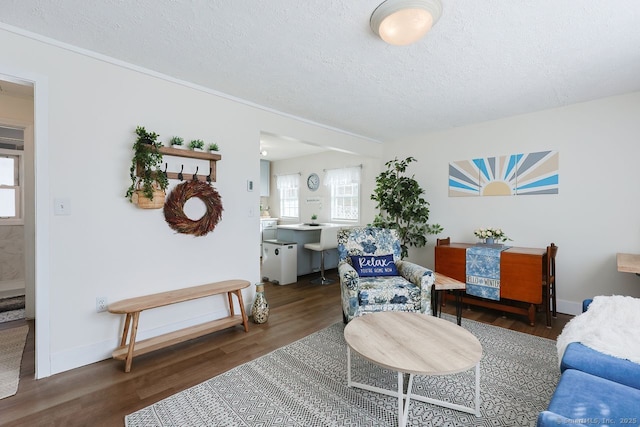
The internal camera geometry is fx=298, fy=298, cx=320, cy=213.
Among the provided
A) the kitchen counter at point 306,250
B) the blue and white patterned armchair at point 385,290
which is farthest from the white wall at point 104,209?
the kitchen counter at point 306,250

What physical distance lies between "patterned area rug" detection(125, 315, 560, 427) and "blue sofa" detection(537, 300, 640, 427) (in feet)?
1.70

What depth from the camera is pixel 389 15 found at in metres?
1.72

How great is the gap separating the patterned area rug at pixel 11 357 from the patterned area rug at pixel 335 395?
3.19 feet

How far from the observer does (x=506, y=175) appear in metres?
3.75

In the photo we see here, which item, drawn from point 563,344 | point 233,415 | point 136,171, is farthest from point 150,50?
point 563,344

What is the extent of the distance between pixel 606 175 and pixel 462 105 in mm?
1639

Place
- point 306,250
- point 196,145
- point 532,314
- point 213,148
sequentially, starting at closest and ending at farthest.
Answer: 1. point 196,145
2. point 213,148
3. point 532,314
4. point 306,250

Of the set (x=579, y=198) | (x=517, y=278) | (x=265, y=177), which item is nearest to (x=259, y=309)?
(x=517, y=278)

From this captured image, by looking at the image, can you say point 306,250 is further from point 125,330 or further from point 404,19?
point 404,19

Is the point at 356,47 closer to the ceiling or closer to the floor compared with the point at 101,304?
closer to the ceiling

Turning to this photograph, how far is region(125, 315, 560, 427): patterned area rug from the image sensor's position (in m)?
1.67

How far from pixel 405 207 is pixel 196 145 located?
291 centimetres

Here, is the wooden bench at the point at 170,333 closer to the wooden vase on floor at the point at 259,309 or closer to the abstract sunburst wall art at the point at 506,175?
the wooden vase on floor at the point at 259,309

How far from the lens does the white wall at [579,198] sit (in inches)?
119
